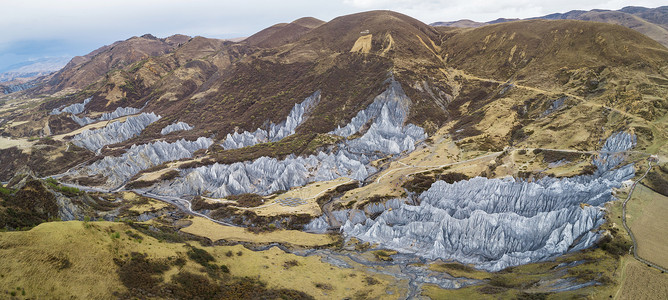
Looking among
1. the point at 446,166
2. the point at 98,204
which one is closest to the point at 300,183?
the point at 446,166

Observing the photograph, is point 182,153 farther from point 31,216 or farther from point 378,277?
point 378,277

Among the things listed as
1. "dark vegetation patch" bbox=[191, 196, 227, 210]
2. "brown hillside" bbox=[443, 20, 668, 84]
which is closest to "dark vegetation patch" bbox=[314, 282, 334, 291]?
"dark vegetation patch" bbox=[191, 196, 227, 210]

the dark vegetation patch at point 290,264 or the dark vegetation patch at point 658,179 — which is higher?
the dark vegetation patch at point 658,179

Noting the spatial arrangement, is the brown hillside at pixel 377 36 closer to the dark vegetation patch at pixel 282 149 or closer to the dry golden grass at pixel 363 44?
the dry golden grass at pixel 363 44

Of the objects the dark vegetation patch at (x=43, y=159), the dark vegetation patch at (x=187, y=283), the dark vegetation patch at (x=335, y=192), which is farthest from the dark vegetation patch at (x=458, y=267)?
the dark vegetation patch at (x=43, y=159)

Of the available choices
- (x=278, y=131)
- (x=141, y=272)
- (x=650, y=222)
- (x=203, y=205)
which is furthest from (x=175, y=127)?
(x=650, y=222)

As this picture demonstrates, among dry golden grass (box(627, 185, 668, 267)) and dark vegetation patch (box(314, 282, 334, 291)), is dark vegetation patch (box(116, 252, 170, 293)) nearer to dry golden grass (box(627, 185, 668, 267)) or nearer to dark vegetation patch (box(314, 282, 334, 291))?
dark vegetation patch (box(314, 282, 334, 291))
